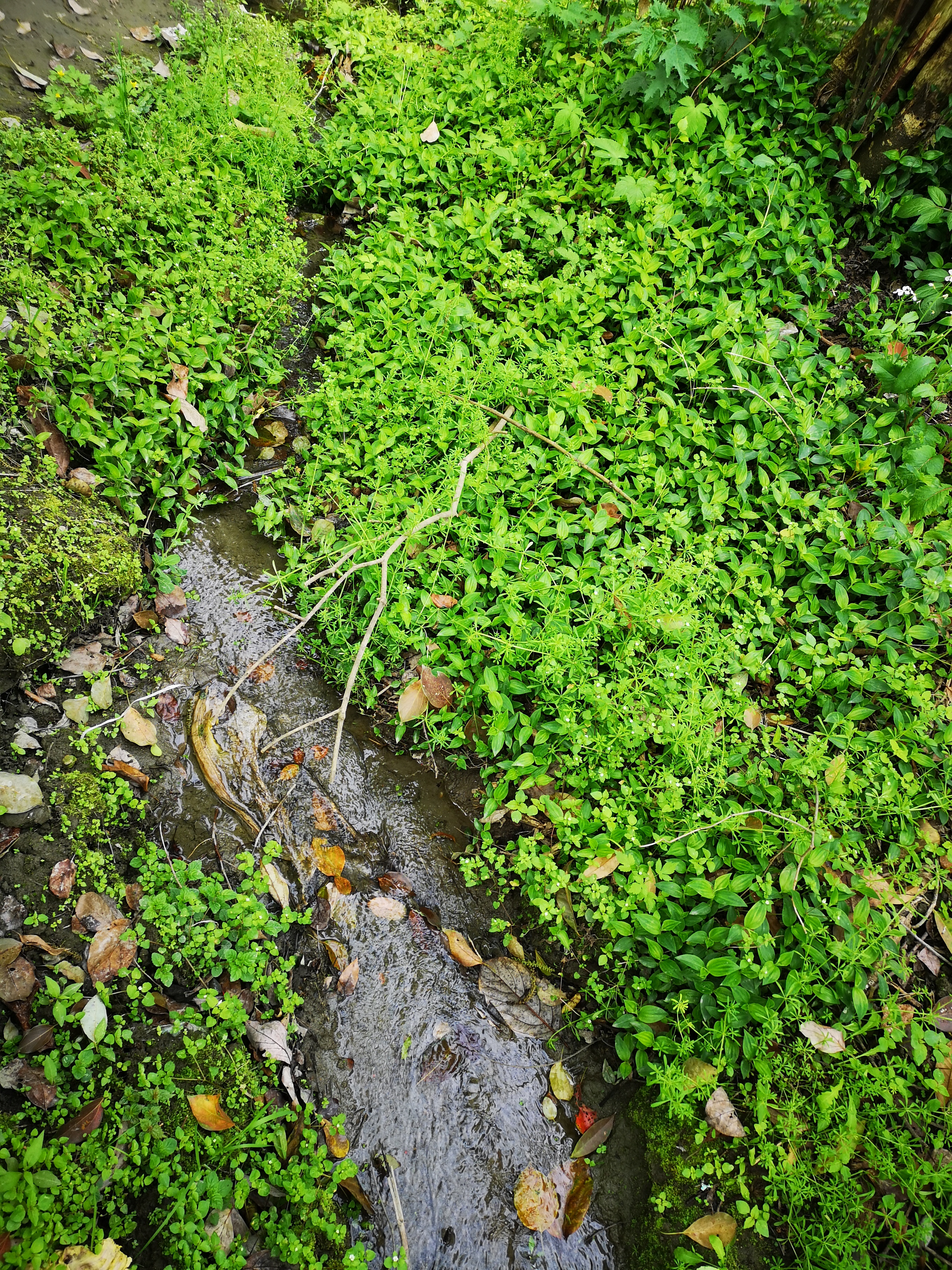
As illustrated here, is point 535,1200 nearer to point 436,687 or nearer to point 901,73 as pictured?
point 436,687

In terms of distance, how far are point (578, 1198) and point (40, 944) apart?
2239 mm

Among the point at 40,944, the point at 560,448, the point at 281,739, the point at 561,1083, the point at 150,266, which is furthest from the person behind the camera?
the point at 150,266

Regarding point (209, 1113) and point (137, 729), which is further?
point (137, 729)

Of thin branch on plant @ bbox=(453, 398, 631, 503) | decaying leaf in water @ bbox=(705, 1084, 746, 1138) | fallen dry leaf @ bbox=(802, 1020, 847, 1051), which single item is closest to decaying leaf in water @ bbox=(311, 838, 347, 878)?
decaying leaf in water @ bbox=(705, 1084, 746, 1138)

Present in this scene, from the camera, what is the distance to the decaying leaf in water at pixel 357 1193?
2301mm

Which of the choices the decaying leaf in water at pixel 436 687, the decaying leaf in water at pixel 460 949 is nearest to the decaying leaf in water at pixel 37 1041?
the decaying leaf in water at pixel 460 949

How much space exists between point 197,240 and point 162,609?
2.31m

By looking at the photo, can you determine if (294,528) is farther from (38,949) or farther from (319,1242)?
(319,1242)

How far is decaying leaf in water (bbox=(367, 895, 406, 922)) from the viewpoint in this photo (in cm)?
289

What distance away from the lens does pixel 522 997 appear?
9.31ft

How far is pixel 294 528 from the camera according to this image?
3.69 m

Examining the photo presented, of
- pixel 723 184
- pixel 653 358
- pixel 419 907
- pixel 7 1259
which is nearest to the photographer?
pixel 7 1259

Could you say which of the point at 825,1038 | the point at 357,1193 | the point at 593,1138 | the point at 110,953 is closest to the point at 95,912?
the point at 110,953

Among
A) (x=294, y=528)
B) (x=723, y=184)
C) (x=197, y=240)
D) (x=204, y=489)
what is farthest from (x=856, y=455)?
(x=197, y=240)
